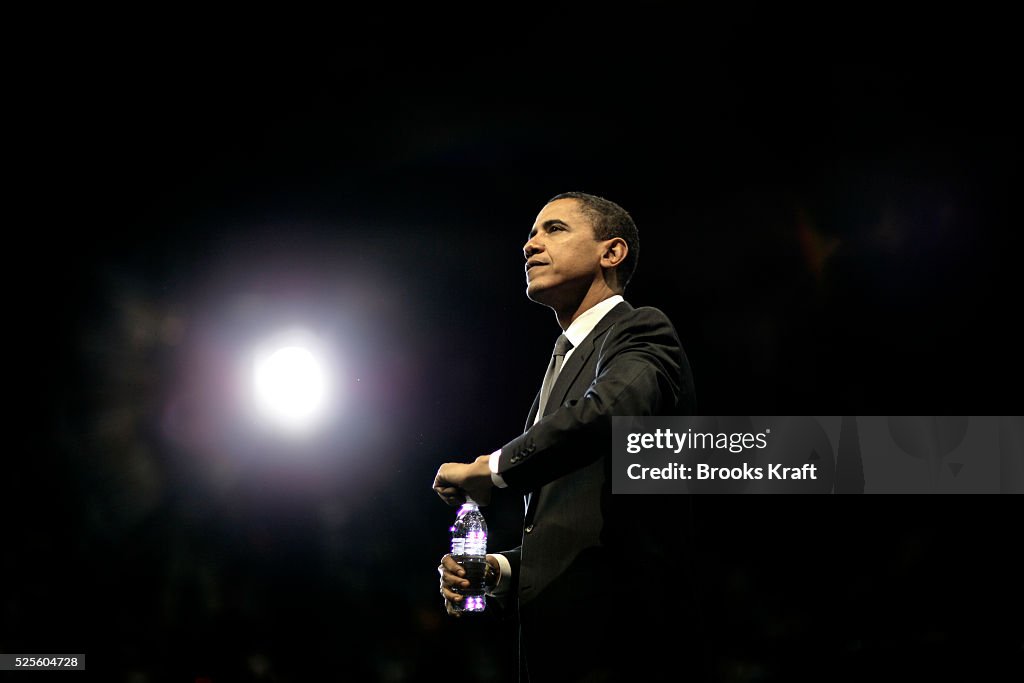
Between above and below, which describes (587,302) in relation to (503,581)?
above

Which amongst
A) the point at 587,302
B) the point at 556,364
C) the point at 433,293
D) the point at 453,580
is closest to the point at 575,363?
the point at 556,364

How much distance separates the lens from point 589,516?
1381 mm

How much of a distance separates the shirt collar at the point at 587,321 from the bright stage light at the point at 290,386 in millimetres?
1930

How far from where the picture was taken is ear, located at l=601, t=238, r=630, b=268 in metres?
1.77

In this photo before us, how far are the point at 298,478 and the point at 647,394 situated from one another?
2366 millimetres

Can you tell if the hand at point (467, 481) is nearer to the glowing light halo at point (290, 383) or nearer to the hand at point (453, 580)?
the hand at point (453, 580)

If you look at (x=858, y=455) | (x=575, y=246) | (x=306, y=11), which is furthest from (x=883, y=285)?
(x=306, y=11)

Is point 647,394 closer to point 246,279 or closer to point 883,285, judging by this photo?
point 883,285

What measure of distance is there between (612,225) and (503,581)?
845mm

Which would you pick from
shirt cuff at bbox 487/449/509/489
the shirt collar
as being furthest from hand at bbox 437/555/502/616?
the shirt collar

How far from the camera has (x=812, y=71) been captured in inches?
111

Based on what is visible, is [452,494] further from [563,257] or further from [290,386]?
[290,386]

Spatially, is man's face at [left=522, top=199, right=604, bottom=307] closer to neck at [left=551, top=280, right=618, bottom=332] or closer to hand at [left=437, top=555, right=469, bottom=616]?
neck at [left=551, top=280, right=618, bottom=332]

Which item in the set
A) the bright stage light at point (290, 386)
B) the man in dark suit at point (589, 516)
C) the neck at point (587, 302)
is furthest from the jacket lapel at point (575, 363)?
the bright stage light at point (290, 386)
